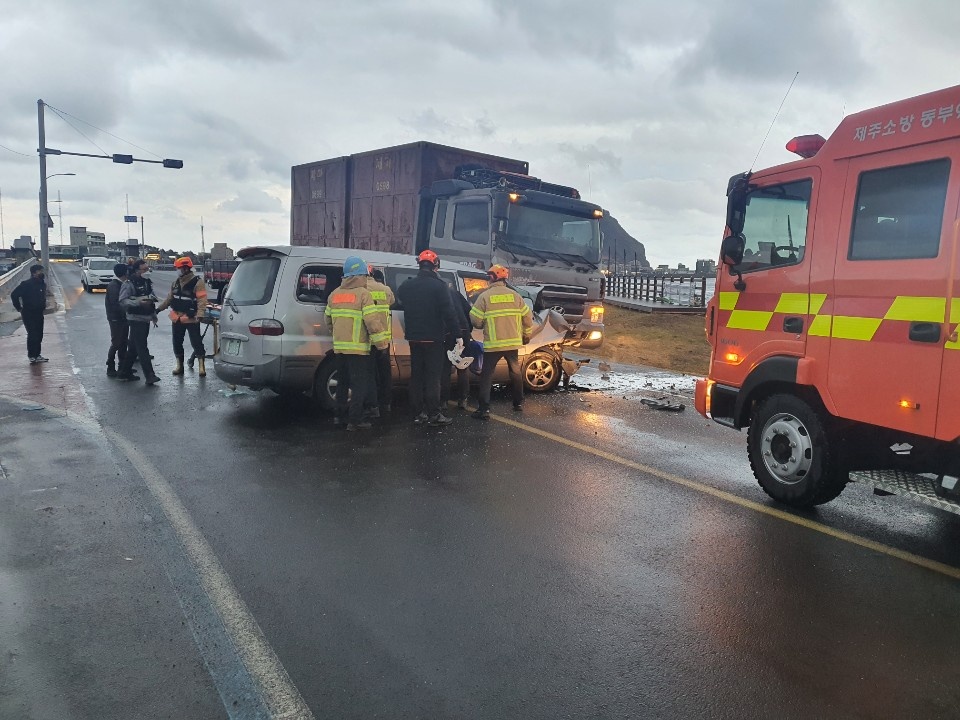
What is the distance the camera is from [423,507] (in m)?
4.77

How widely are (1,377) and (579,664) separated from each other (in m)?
9.84

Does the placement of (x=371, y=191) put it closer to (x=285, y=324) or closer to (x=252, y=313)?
(x=252, y=313)

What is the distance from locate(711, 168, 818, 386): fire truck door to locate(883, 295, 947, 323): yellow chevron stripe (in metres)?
0.61

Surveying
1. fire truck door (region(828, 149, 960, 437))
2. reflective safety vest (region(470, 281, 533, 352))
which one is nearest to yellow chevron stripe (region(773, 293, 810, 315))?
fire truck door (region(828, 149, 960, 437))

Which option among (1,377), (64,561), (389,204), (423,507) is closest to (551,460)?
(423,507)

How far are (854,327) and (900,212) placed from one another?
724mm

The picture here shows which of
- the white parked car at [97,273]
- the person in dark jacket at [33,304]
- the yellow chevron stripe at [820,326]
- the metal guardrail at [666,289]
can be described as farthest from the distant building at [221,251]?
the yellow chevron stripe at [820,326]

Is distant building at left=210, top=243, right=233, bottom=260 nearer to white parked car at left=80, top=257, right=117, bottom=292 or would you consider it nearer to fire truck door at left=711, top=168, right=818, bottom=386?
white parked car at left=80, top=257, right=117, bottom=292

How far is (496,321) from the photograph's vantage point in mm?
7656

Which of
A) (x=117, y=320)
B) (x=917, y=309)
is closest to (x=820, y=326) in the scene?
(x=917, y=309)

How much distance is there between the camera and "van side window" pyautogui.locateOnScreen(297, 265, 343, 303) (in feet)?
24.2

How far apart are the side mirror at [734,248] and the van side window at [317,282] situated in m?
4.13

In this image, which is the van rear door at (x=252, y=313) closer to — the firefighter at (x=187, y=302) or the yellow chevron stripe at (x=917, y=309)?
the firefighter at (x=187, y=302)

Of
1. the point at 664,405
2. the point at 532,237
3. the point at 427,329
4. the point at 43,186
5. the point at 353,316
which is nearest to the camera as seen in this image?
the point at 353,316
